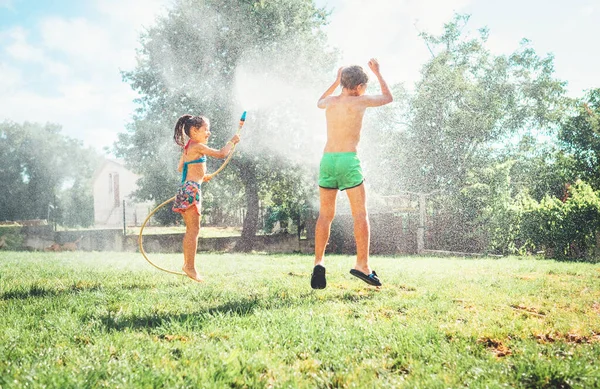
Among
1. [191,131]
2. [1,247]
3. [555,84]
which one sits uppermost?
[555,84]

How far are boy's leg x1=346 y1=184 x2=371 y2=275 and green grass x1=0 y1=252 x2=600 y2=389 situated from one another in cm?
28

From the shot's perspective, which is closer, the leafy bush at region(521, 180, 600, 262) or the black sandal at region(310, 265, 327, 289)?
the black sandal at region(310, 265, 327, 289)

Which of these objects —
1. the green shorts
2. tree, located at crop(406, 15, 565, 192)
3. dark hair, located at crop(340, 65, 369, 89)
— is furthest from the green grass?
tree, located at crop(406, 15, 565, 192)

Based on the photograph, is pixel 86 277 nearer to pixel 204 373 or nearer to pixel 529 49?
pixel 204 373

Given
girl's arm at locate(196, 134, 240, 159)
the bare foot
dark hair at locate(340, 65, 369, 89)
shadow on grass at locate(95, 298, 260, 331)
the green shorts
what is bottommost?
shadow on grass at locate(95, 298, 260, 331)

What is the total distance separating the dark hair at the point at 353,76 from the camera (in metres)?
3.69

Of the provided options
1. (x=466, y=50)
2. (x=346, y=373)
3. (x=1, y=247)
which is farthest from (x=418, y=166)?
(x=346, y=373)

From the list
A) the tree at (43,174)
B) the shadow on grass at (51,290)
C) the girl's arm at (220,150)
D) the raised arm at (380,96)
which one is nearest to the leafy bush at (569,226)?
the raised arm at (380,96)

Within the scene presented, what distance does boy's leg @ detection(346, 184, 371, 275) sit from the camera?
357cm

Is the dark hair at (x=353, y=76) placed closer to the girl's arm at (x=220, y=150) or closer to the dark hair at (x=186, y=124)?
the girl's arm at (x=220, y=150)

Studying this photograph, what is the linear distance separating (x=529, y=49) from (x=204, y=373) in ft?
85.6

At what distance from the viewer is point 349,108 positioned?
3580mm

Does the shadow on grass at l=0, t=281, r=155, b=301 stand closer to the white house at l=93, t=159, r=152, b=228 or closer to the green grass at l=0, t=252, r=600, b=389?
the green grass at l=0, t=252, r=600, b=389

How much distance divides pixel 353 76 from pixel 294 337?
7.75ft
